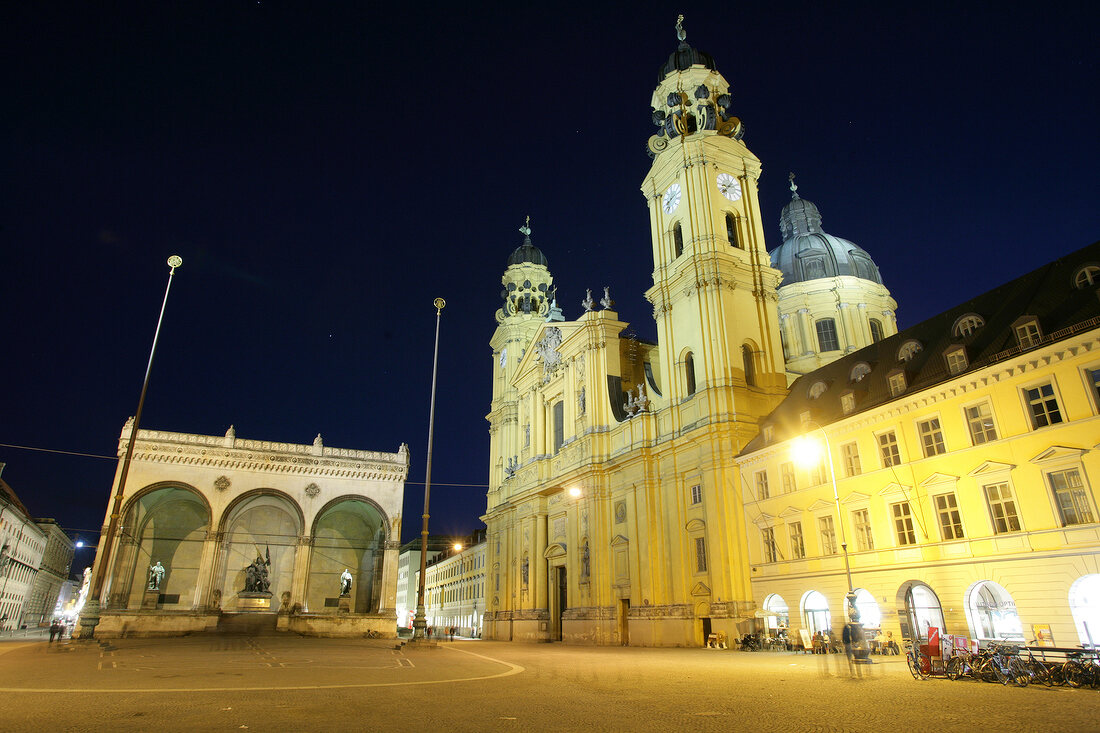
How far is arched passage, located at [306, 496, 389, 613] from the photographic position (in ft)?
175

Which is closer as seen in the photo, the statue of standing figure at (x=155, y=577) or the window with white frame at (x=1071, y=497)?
the window with white frame at (x=1071, y=497)

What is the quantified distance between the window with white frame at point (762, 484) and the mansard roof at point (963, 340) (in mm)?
1240

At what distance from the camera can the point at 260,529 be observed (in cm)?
5350

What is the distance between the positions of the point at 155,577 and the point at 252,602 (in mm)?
8581

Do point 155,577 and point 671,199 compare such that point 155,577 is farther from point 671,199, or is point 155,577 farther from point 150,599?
point 671,199

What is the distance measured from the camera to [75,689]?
1247 cm

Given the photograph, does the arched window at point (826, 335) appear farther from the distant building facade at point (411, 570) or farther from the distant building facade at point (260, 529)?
the distant building facade at point (411, 570)

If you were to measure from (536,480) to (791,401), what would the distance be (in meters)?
21.9

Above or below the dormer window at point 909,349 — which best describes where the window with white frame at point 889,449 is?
below

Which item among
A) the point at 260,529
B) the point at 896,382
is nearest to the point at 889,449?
the point at 896,382

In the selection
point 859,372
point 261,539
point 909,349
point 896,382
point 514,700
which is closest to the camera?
point 514,700

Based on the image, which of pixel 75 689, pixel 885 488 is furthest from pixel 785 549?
pixel 75 689

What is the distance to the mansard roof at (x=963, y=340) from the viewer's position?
68.4 feet

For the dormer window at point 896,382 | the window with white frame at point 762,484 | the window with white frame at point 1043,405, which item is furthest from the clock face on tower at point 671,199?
the window with white frame at point 1043,405
